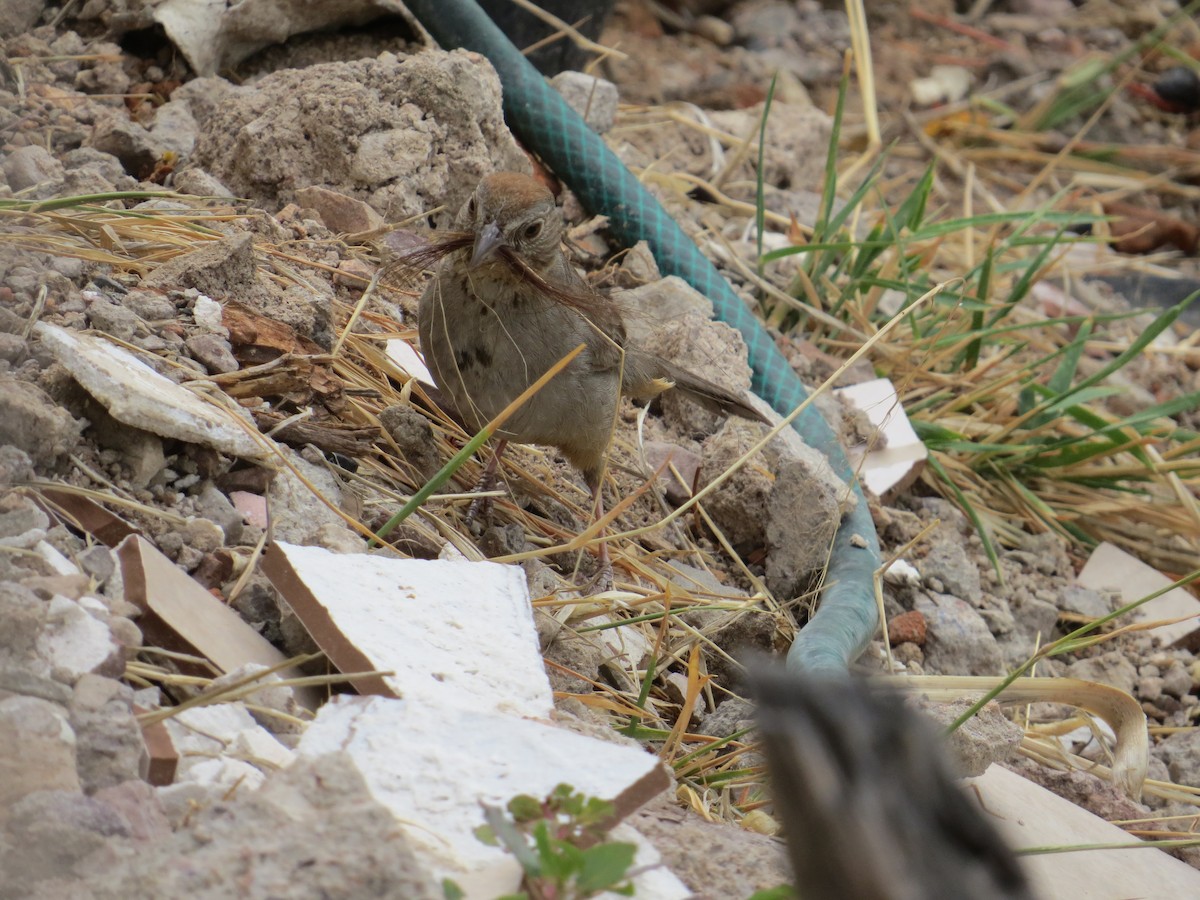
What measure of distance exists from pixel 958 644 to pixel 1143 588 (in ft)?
3.81

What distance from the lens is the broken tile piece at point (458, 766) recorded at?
1.92 m

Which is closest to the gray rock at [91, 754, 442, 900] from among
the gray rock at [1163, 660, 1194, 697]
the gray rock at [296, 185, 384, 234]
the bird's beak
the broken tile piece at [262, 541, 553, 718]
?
the broken tile piece at [262, 541, 553, 718]

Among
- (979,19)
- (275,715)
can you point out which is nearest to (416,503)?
(275,715)

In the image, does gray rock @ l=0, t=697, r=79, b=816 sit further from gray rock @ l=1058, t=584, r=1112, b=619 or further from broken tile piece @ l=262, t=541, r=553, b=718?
gray rock @ l=1058, t=584, r=1112, b=619

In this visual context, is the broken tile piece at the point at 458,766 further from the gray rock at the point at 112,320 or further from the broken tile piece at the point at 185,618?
the gray rock at the point at 112,320

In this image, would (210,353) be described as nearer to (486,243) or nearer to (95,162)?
(486,243)

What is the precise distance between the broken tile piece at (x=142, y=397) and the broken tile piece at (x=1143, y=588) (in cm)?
317

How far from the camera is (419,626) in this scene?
244 cm

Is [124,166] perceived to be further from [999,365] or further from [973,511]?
[999,365]

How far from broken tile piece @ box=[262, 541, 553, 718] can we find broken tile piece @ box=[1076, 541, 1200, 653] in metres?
2.86

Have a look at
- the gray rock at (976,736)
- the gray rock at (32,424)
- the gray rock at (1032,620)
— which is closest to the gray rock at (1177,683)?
the gray rock at (1032,620)

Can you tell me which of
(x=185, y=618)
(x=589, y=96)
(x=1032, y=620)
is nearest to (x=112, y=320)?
(x=185, y=618)

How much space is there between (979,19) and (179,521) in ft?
27.2

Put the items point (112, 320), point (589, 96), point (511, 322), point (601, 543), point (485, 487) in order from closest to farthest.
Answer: point (112, 320)
point (511, 322)
point (601, 543)
point (485, 487)
point (589, 96)
